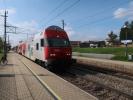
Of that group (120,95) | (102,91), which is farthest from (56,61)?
(120,95)

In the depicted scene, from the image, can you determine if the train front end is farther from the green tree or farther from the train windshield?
the green tree

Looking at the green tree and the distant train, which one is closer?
the distant train

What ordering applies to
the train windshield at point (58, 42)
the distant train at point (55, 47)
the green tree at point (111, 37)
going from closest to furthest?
1. the distant train at point (55, 47)
2. the train windshield at point (58, 42)
3. the green tree at point (111, 37)

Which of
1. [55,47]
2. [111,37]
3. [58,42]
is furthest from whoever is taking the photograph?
[111,37]

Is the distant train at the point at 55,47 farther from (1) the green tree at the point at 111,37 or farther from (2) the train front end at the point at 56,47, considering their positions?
(1) the green tree at the point at 111,37

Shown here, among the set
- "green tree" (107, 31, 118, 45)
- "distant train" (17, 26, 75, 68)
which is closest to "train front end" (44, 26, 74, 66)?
"distant train" (17, 26, 75, 68)

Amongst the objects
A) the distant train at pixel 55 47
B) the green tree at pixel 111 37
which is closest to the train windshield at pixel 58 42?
the distant train at pixel 55 47

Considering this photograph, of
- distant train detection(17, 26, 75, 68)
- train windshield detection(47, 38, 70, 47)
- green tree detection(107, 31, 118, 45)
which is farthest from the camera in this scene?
green tree detection(107, 31, 118, 45)

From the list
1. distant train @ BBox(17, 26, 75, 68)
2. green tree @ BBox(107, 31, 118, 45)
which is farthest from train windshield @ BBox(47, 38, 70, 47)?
green tree @ BBox(107, 31, 118, 45)

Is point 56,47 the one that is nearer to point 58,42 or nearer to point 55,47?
point 55,47

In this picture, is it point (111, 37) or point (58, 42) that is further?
point (111, 37)

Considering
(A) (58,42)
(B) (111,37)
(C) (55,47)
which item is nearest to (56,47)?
(C) (55,47)

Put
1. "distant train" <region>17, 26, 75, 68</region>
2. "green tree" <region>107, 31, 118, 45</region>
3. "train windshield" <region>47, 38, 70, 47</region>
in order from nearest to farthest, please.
Result: 1. "distant train" <region>17, 26, 75, 68</region>
2. "train windshield" <region>47, 38, 70, 47</region>
3. "green tree" <region>107, 31, 118, 45</region>

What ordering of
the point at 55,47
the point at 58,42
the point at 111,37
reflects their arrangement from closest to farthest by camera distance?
1. the point at 55,47
2. the point at 58,42
3. the point at 111,37
